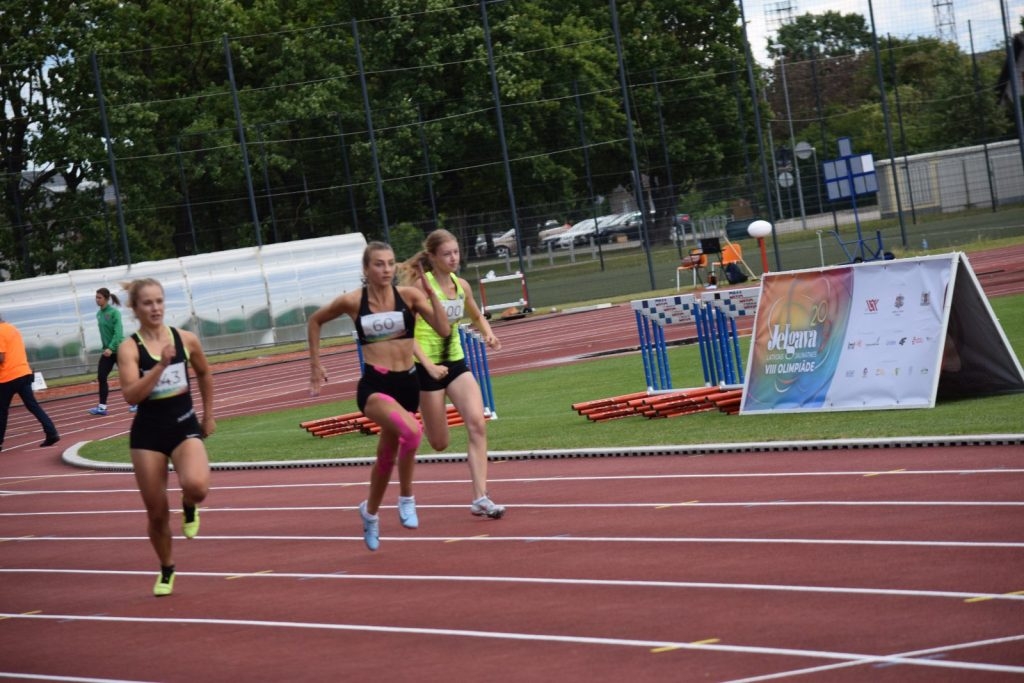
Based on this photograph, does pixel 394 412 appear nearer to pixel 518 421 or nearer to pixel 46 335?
pixel 518 421

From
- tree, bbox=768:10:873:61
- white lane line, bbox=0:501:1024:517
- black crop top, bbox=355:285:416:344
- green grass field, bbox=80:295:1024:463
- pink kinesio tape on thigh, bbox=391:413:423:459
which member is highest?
tree, bbox=768:10:873:61

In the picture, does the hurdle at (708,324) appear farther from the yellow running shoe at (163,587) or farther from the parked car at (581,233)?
the parked car at (581,233)

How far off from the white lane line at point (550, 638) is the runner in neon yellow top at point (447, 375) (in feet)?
8.17

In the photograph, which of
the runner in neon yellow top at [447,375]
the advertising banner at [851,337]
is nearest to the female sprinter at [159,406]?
the runner in neon yellow top at [447,375]

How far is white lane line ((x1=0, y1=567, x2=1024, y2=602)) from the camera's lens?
20.9 feet

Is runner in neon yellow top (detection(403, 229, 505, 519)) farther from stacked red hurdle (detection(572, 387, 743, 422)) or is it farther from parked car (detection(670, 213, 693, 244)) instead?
parked car (detection(670, 213, 693, 244))

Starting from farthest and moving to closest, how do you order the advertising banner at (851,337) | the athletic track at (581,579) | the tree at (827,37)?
the tree at (827,37) → the advertising banner at (851,337) → the athletic track at (581,579)

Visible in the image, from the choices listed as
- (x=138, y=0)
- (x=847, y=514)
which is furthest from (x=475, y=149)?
(x=847, y=514)

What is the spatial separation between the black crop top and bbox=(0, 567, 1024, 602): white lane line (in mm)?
1527

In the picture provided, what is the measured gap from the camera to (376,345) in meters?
9.20

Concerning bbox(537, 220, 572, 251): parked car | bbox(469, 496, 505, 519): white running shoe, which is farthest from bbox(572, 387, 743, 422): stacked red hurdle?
bbox(537, 220, 572, 251): parked car

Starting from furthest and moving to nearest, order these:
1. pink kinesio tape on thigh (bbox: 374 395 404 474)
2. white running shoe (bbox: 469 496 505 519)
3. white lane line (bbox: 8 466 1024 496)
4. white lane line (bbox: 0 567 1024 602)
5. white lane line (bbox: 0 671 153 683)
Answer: white running shoe (bbox: 469 496 505 519), white lane line (bbox: 8 466 1024 496), pink kinesio tape on thigh (bbox: 374 395 404 474), white lane line (bbox: 0 671 153 683), white lane line (bbox: 0 567 1024 602)

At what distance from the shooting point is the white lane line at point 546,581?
6.38 m

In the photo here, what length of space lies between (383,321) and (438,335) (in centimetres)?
79
